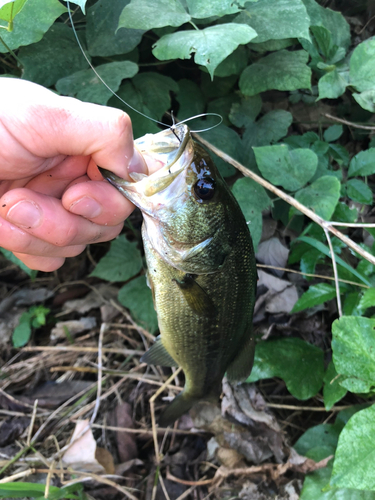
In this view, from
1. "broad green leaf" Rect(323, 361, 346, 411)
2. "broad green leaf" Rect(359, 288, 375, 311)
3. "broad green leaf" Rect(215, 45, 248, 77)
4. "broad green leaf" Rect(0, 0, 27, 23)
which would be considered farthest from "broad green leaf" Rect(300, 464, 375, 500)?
"broad green leaf" Rect(0, 0, 27, 23)

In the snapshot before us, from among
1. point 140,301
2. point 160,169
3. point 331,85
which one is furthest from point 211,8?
point 140,301

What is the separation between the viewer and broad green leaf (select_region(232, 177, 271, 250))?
6.55 feet

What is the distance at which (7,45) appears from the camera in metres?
1.62

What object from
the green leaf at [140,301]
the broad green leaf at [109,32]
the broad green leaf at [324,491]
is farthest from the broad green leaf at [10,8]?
the broad green leaf at [324,491]

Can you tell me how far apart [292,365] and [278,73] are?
1.80 metres

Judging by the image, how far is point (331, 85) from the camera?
206 cm

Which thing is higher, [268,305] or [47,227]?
[47,227]

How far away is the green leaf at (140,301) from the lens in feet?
7.72

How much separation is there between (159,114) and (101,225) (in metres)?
0.87

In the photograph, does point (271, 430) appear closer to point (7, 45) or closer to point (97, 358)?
point (97, 358)

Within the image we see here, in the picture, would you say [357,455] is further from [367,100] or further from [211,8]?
[211,8]

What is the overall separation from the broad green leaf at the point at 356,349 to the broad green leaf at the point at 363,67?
1.50 m

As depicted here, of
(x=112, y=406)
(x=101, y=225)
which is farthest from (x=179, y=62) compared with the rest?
(x=112, y=406)

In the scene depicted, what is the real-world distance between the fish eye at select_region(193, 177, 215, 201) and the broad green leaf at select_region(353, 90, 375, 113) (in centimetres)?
143
